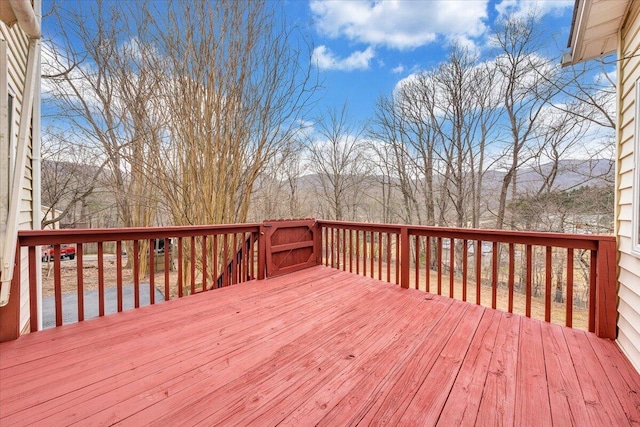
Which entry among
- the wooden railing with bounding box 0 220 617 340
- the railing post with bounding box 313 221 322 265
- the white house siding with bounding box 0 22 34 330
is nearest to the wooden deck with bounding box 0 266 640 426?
the wooden railing with bounding box 0 220 617 340

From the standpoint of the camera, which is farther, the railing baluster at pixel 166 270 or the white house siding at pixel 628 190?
the railing baluster at pixel 166 270

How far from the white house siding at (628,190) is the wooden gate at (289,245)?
3.40 metres

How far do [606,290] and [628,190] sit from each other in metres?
0.81

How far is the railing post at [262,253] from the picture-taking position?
365 cm

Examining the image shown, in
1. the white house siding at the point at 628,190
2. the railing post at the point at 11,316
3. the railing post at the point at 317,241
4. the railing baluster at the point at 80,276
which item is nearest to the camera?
the white house siding at the point at 628,190

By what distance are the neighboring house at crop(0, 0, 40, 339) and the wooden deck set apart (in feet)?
1.70

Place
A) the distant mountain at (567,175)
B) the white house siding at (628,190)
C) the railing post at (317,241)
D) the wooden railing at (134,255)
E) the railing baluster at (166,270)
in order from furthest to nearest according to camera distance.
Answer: the distant mountain at (567,175)
the railing post at (317,241)
the railing baluster at (166,270)
the wooden railing at (134,255)
the white house siding at (628,190)

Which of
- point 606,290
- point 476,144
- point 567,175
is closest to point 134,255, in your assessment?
point 606,290

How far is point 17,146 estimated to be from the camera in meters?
1.99

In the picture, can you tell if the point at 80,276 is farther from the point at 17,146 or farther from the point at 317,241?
the point at 317,241

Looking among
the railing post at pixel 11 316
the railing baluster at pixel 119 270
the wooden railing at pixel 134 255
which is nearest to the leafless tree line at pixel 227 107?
the wooden railing at pixel 134 255

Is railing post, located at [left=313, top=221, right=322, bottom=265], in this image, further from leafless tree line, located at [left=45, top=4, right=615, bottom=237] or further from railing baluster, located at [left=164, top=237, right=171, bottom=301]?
railing baluster, located at [left=164, top=237, right=171, bottom=301]

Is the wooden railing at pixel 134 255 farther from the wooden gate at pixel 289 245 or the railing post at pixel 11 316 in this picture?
the wooden gate at pixel 289 245

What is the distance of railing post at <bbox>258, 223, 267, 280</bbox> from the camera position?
3.65 m
